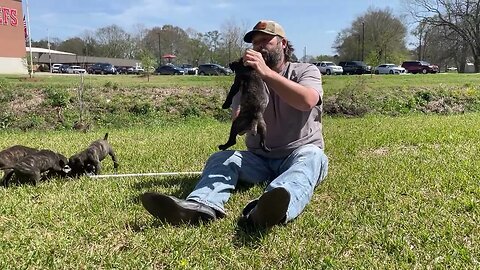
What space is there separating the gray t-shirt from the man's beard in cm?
16

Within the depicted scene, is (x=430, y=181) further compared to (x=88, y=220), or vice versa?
(x=430, y=181)

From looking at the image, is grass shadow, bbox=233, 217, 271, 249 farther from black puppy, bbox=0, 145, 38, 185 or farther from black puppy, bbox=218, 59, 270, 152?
black puppy, bbox=0, 145, 38, 185

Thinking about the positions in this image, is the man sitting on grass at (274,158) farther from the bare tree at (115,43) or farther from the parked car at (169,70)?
the bare tree at (115,43)

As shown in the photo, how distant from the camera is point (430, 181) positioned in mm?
3875

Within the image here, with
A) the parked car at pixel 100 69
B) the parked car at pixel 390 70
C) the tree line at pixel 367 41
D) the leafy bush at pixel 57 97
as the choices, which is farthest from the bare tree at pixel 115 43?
the leafy bush at pixel 57 97

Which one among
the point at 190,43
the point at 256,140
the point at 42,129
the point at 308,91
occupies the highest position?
the point at 190,43

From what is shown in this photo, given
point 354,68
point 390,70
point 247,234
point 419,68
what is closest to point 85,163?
point 247,234

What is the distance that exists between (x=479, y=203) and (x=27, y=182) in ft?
12.8

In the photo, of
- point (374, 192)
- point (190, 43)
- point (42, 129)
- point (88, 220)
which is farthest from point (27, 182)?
point (190, 43)

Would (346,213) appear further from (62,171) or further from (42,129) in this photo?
(42,129)

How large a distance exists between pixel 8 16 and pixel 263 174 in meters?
45.4

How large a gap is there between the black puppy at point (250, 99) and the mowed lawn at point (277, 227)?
61cm

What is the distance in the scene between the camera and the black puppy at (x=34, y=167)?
159 inches

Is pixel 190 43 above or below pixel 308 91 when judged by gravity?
above
